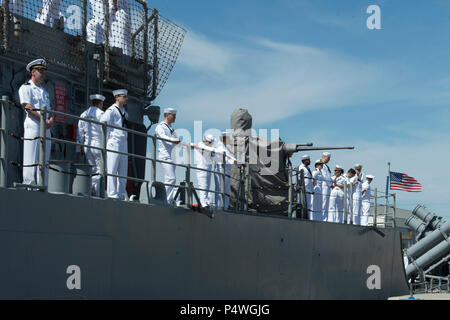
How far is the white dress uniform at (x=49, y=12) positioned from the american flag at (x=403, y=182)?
16377mm

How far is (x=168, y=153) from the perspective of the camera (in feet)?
27.0

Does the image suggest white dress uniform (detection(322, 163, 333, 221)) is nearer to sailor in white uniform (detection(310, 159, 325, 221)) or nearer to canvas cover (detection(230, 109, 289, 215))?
sailor in white uniform (detection(310, 159, 325, 221))

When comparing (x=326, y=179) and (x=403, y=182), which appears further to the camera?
(x=403, y=182)

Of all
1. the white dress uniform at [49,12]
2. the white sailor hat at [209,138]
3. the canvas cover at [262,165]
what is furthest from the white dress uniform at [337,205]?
the white dress uniform at [49,12]

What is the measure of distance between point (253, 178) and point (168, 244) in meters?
2.65

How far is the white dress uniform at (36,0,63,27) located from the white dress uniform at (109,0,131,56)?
0.98 meters

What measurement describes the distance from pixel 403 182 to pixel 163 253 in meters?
17.2

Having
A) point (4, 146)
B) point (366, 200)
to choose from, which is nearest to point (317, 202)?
point (366, 200)

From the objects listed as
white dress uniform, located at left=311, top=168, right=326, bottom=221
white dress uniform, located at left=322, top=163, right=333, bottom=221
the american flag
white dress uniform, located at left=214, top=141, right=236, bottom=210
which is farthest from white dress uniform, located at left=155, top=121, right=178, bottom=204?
the american flag

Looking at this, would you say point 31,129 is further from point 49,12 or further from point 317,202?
point 317,202

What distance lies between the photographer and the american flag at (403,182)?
22.6 metres

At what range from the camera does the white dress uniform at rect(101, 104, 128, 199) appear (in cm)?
734
